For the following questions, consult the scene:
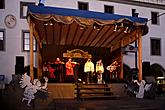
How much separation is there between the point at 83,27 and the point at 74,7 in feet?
32.9

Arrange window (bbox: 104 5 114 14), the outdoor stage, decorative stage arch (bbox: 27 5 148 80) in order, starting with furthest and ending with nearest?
window (bbox: 104 5 114 14), the outdoor stage, decorative stage arch (bbox: 27 5 148 80)

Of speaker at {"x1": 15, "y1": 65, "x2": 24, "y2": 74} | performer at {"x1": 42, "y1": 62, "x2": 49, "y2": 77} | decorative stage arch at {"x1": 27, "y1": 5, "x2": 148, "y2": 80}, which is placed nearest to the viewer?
decorative stage arch at {"x1": 27, "y1": 5, "x2": 148, "y2": 80}

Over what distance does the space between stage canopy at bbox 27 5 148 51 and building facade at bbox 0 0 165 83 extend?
2.94m

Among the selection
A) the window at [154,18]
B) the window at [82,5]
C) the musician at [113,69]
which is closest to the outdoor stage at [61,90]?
the musician at [113,69]

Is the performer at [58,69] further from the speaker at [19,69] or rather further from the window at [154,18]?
the window at [154,18]

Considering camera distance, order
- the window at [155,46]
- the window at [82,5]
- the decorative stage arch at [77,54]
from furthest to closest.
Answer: the window at [155,46]
the window at [82,5]
the decorative stage arch at [77,54]

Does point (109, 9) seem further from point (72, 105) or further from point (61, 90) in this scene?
point (72, 105)

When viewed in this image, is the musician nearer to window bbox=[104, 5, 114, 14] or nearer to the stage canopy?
the stage canopy

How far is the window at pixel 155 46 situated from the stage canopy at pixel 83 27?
701 centimetres

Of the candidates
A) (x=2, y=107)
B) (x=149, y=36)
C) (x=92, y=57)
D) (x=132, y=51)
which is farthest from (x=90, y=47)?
(x=2, y=107)

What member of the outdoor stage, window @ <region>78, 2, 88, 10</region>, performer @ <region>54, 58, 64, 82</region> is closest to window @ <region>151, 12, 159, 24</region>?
window @ <region>78, 2, 88, 10</region>

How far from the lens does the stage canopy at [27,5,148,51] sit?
611 inches

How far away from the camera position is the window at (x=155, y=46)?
30.2 metres

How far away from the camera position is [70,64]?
74.5ft
